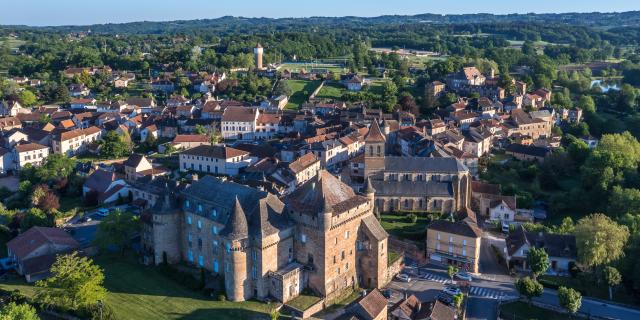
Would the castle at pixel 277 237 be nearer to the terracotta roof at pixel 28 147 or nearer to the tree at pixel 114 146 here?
the tree at pixel 114 146

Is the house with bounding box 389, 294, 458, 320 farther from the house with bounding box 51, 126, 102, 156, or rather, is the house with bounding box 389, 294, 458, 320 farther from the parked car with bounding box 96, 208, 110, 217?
the house with bounding box 51, 126, 102, 156

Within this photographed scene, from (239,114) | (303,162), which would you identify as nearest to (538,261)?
(303,162)

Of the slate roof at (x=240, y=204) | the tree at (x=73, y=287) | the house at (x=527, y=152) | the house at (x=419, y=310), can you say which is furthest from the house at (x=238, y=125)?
the house at (x=419, y=310)

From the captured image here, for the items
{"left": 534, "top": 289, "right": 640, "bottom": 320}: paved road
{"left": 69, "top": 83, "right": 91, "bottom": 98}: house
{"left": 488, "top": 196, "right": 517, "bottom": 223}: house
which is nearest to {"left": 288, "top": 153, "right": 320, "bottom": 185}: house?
{"left": 488, "top": 196, "right": 517, "bottom": 223}: house

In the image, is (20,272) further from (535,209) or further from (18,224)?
(535,209)

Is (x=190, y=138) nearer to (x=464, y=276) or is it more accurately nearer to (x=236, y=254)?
(x=236, y=254)

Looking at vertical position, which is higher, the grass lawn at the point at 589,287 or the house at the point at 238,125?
the house at the point at 238,125
